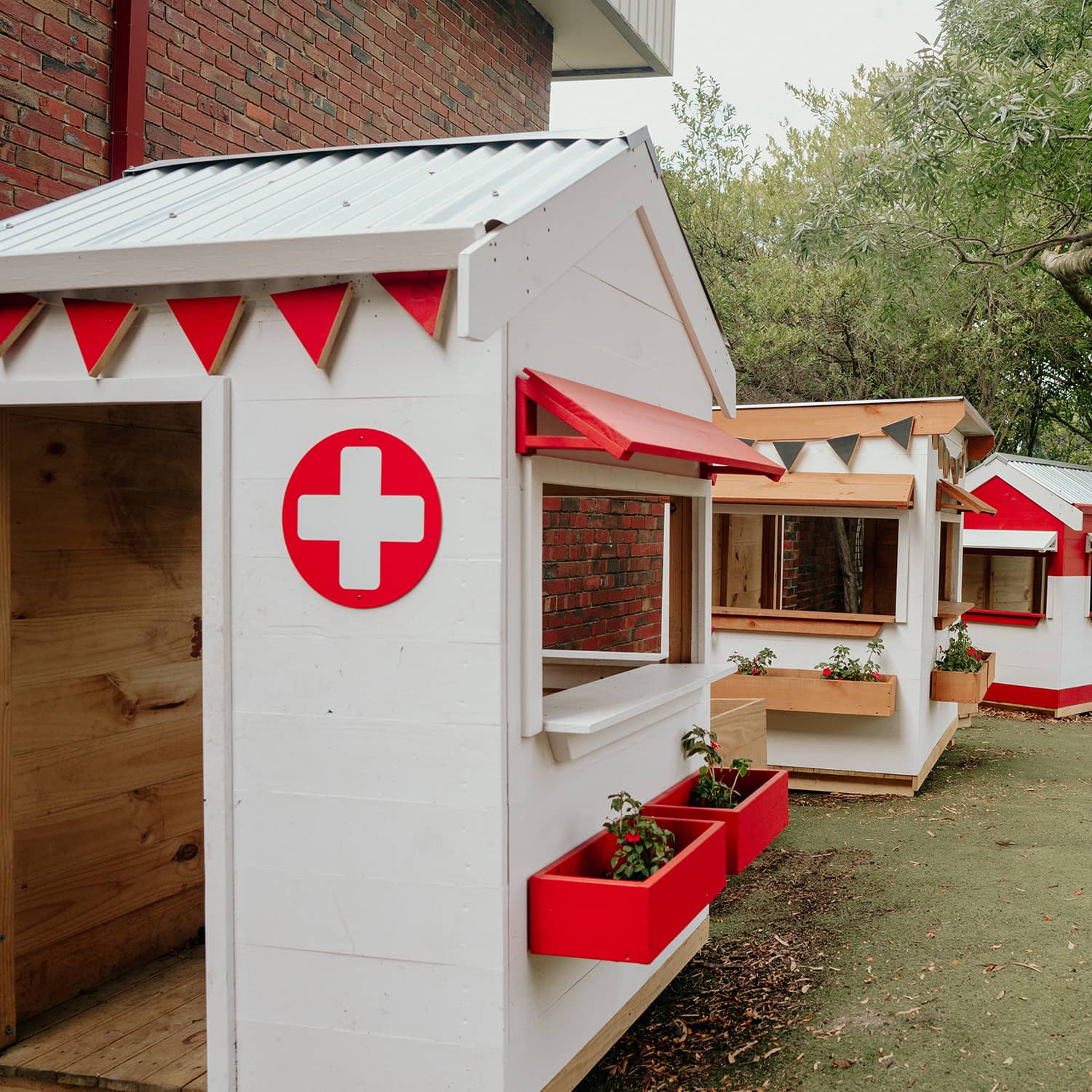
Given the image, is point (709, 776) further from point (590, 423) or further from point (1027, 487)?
point (1027, 487)

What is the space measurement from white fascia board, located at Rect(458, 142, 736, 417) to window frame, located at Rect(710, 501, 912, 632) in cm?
393

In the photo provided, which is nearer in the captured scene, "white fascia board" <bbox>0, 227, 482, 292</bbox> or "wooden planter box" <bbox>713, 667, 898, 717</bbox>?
"white fascia board" <bbox>0, 227, 482, 292</bbox>

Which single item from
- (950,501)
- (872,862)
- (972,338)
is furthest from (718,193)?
(872,862)

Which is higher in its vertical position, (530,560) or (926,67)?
(926,67)

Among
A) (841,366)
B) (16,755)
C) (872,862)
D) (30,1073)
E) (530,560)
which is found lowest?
(872,862)

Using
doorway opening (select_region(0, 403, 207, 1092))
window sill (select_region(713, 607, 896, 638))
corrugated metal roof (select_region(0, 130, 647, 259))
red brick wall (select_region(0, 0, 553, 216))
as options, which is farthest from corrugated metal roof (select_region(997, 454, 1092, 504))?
doorway opening (select_region(0, 403, 207, 1092))

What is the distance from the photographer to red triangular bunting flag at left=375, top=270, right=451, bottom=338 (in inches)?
114

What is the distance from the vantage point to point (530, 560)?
122 inches

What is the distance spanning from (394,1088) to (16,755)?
179 cm

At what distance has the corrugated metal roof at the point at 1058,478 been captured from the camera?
43.0ft

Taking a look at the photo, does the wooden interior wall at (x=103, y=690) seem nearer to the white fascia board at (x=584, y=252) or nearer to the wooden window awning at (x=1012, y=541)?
the white fascia board at (x=584, y=252)

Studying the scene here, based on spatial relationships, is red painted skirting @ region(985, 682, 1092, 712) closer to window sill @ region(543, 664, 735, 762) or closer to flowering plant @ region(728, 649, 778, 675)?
flowering plant @ region(728, 649, 778, 675)

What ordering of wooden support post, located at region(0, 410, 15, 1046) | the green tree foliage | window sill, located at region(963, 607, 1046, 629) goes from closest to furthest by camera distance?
wooden support post, located at region(0, 410, 15, 1046) < window sill, located at region(963, 607, 1046, 629) < the green tree foliage

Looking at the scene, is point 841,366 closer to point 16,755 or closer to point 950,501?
point 950,501
